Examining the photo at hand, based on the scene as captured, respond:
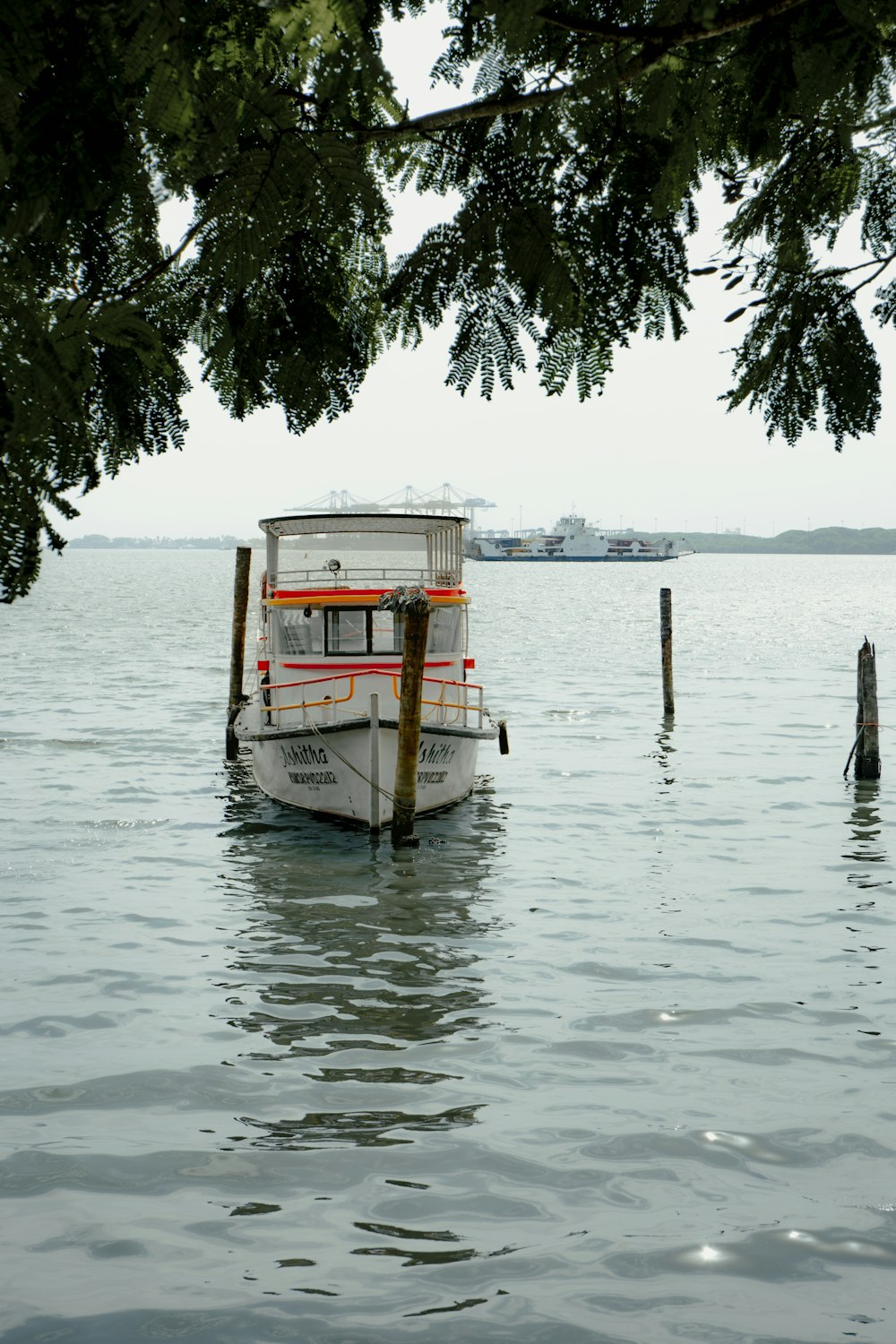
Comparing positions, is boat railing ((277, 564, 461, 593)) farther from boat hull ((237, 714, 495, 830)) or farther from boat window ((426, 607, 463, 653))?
boat hull ((237, 714, 495, 830))

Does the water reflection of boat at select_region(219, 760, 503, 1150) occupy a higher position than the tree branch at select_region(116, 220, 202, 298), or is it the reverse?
the tree branch at select_region(116, 220, 202, 298)

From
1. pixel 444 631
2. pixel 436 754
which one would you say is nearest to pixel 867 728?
pixel 444 631

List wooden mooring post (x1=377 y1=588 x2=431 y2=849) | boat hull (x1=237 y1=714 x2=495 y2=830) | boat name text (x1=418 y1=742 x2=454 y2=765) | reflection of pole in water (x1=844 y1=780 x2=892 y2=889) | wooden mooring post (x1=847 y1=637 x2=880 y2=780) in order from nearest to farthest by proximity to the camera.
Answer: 1. reflection of pole in water (x1=844 y1=780 x2=892 y2=889)
2. wooden mooring post (x1=377 y1=588 x2=431 y2=849)
3. boat hull (x1=237 y1=714 x2=495 y2=830)
4. boat name text (x1=418 y1=742 x2=454 y2=765)
5. wooden mooring post (x1=847 y1=637 x2=880 y2=780)

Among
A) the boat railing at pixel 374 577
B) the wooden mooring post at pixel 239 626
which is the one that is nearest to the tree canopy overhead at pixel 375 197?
the boat railing at pixel 374 577

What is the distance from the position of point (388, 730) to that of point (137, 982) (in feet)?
22.6

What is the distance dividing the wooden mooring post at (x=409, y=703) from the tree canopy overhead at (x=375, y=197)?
425 inches

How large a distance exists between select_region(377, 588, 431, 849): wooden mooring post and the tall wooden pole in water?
25.9 feet

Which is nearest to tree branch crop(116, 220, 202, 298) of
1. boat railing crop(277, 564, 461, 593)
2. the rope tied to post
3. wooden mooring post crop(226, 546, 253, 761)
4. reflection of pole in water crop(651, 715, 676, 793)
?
the rope tied to post

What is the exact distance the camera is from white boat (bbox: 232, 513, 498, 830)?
17.1 metres

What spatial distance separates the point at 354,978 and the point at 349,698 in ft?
23.5

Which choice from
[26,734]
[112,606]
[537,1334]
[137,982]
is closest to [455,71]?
[537,1334]

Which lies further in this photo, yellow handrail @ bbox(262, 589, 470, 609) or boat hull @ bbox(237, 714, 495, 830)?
yellow handrail @ bbox(262, 589, 470, 609)

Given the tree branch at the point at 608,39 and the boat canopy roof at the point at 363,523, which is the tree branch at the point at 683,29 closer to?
the tree branch at the point at 608,39

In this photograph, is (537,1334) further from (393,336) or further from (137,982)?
(137,982)
